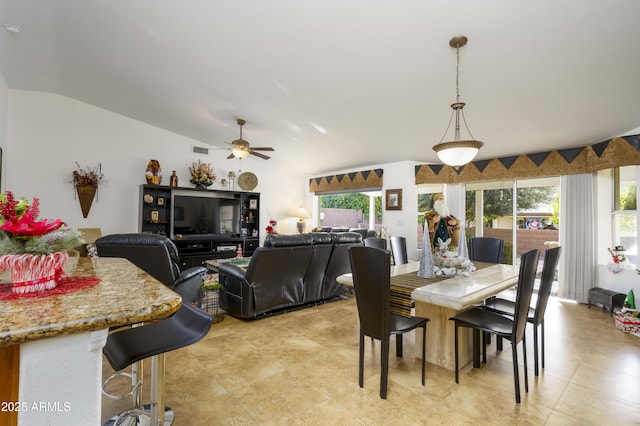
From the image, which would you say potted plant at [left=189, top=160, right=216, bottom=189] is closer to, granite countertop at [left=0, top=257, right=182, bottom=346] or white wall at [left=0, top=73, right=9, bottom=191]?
white wall at [left=0, top=73, right=9, bottom=191]

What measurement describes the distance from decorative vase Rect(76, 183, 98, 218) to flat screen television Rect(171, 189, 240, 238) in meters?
1.33

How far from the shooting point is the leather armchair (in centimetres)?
300

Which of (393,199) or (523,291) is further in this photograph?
(393,199)

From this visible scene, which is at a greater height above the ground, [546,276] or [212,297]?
[546,276]

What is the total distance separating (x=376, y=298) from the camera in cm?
211

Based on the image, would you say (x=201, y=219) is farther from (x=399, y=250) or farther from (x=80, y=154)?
(x=399, y=250)

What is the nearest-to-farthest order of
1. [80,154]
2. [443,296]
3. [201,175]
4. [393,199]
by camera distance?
[443,296]
[80,154]
[393,199]
[201,175]

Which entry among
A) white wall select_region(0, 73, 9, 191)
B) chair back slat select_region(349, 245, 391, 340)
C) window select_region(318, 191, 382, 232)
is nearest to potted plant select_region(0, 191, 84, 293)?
chair back slat select_region(349, 245, 391, 340)

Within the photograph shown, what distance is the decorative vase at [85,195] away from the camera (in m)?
5.32

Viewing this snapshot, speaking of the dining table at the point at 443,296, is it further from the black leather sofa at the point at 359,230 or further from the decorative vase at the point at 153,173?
the decorative vase at the point at 153,173

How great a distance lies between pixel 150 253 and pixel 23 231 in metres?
2.28

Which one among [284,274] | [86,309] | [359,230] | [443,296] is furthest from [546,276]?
[359,230]

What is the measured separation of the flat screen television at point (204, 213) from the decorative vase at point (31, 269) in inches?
219

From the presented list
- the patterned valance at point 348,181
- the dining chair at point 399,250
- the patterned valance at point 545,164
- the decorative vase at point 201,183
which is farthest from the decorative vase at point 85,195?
the patterned valance at point 545,164
